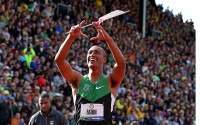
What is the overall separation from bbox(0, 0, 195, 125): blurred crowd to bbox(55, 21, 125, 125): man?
7.70m

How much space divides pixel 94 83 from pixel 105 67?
14.5m

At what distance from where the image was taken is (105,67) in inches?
831

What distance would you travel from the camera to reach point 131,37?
88.3ft

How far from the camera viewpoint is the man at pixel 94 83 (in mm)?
6473

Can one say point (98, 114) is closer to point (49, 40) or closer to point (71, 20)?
point (49, 40)

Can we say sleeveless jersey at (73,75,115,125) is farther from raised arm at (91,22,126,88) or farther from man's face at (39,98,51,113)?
man's face at (39,98,51,113)

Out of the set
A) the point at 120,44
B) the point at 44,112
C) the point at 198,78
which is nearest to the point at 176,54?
the point at 120,44

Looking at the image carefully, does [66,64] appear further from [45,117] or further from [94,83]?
[45,117]

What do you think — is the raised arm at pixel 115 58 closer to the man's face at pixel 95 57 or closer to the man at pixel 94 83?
the man at pixel 94 83

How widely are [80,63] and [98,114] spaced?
13.9 metres

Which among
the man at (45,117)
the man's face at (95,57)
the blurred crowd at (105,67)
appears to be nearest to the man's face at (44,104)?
the man at (45,117)

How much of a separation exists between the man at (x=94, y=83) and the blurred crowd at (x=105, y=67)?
Answer: 7702mm

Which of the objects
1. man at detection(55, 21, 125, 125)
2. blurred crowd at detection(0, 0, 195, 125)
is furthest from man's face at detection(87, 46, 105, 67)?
blurred crowd at detection(0, 0, 195, 125)

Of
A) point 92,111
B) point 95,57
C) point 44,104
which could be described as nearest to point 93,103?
point 92,111
